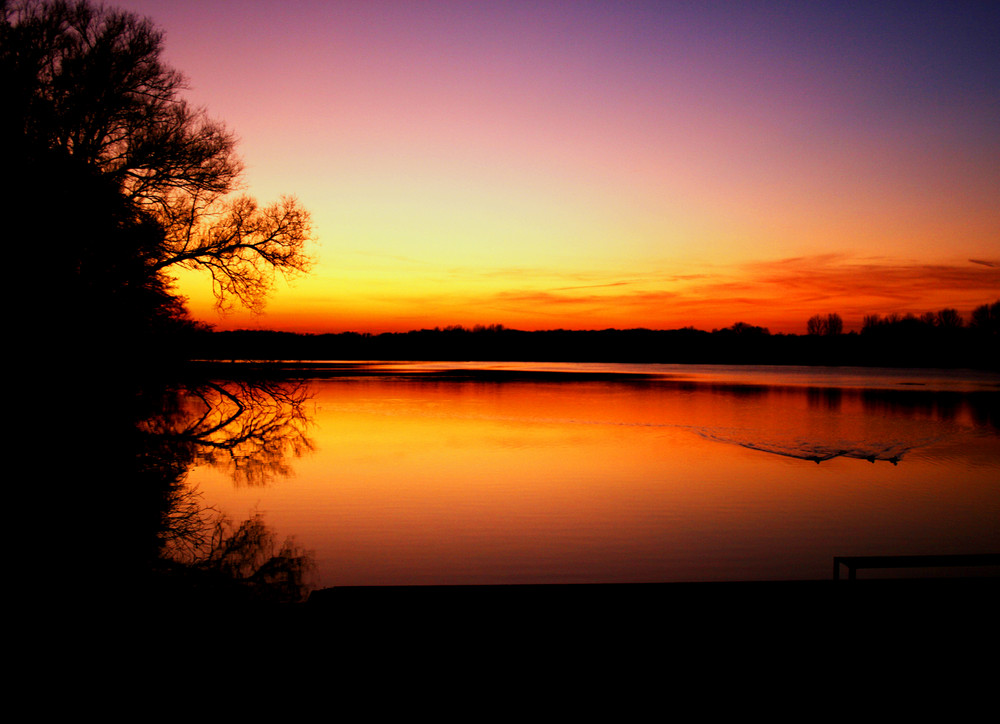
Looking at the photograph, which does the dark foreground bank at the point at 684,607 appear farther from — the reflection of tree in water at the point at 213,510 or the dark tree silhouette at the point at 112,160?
the dark tree silhouette at the point at 112,160

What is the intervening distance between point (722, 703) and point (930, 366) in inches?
4561

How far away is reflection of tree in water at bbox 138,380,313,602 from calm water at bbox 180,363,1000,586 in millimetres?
257

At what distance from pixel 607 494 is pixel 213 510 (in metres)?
6.86

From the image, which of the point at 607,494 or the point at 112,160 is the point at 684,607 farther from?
the point at 112,160

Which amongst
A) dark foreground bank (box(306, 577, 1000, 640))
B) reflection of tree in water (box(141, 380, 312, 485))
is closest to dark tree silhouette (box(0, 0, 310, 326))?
reflection of tree in water (box(141, 380, 312, 485))

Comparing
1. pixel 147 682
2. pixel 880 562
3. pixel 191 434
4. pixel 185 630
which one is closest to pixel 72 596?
pixel 185 630

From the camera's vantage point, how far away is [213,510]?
34.7 ft

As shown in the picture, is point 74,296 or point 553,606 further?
point 74,296

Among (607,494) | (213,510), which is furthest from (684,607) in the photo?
(213,510)

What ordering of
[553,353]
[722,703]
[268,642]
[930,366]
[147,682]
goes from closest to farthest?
[722,703]
[147,682]
[268,642]
[930,366]
[553,353]

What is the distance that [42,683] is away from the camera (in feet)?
13.7

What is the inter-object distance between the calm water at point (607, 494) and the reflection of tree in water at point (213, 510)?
257 millimetres

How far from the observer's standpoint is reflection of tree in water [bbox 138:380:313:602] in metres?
6.85

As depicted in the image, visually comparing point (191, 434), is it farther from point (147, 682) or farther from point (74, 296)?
point (147, 682)
